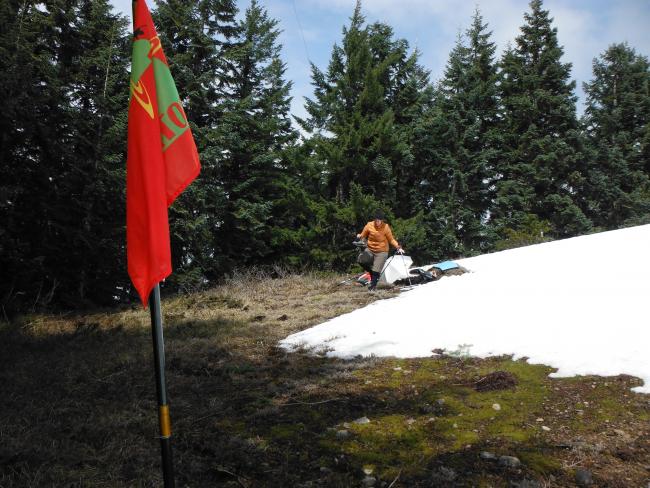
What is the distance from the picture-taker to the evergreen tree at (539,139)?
1014 inches

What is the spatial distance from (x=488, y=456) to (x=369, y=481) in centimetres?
85

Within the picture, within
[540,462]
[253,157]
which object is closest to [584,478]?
[540,462]

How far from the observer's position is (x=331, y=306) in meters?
9.30

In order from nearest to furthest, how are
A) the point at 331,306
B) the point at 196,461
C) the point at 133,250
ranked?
1. the point at 133,250
2. the point at 196,461
3. the point at 331,306

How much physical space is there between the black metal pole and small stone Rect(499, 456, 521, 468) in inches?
80.8

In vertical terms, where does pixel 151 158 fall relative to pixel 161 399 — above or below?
above

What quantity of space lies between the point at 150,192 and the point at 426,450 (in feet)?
8.35

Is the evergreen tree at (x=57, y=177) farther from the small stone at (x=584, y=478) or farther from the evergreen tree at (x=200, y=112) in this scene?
the small stone at (x=584, y=478)

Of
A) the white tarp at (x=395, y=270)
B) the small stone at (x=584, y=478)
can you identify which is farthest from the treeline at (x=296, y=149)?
the small stone at (x=584, y=478)

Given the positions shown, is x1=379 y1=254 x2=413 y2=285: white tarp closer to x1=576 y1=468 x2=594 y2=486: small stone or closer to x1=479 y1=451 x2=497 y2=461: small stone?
x1=479 y1=451 x2=497 y2=461: small stone

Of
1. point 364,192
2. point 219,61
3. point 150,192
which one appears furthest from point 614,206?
point 150,192

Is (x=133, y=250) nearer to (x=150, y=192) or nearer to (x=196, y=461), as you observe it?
(x=150, y=192)

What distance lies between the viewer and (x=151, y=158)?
8.13ft

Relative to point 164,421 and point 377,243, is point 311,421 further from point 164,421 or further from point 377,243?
point 377,243
